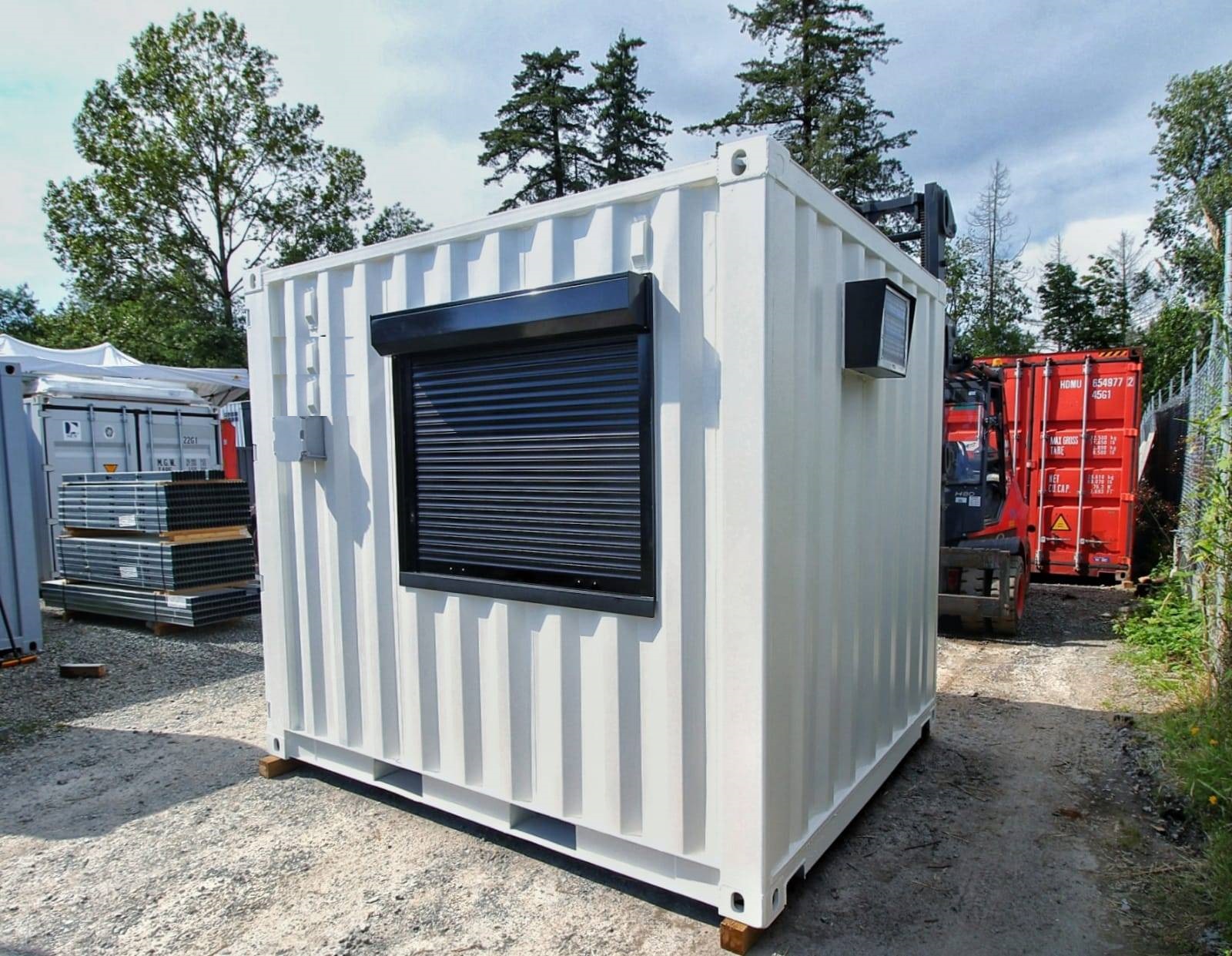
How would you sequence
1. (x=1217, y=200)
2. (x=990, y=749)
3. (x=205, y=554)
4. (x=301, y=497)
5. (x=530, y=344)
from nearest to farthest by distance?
(x=530, y=344) < (x=301, y=497) < (x=990, y=749) < (x=205, y=554) < (x=1217, y=200)

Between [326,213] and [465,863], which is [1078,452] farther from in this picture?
[326,213]

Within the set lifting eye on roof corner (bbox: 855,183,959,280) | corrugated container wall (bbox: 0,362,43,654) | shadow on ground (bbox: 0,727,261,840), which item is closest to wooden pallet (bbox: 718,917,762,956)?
shadow on ground (bbox: 0,727,261,840)

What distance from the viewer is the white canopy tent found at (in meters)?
8.63

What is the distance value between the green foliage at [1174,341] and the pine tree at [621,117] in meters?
14.9

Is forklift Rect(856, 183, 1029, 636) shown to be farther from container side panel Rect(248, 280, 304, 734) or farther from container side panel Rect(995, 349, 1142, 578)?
container side panel Rect(248, 280, 304, 734)

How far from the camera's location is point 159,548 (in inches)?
268

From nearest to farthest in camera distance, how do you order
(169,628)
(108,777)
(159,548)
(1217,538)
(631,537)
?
1. (631,537)
2. (1217,538)
3. (108,777)
4. (159,548)
5. (169,628)

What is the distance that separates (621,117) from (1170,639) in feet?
68.6

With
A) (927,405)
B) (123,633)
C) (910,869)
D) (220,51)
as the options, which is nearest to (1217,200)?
(927,405)

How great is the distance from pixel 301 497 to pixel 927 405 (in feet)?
10.7

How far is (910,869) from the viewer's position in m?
2.81

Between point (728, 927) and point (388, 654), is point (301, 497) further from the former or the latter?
point (728, 927)

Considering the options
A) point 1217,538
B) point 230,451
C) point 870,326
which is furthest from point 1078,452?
point 230,451

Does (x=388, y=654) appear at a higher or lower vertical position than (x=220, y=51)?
lower
